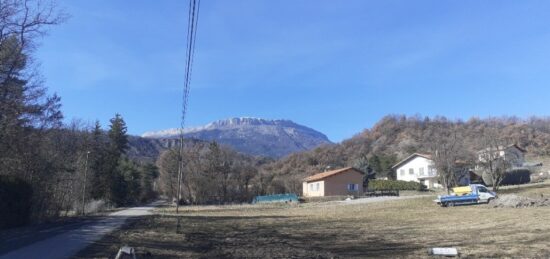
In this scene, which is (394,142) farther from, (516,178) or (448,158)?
(448,158)

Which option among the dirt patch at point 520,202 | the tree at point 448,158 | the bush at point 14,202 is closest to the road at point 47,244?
the bush at point 14,202

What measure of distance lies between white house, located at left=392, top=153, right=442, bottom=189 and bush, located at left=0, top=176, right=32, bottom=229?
6605 centimetres

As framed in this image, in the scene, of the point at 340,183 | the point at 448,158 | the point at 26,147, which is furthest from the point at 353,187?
the point at 26,147

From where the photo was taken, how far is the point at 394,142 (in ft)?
442

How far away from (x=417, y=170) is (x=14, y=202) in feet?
240

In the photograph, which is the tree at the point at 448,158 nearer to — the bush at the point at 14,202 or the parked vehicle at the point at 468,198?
the parked vehicle at the point at 468,198

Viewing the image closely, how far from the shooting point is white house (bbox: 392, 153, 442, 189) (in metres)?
83.7

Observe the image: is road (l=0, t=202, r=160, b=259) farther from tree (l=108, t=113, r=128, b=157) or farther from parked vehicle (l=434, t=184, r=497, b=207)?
tree (l=108, t=113, r=128, b=157)

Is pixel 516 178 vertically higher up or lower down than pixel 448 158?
lower down

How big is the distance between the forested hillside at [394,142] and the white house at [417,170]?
131 inches

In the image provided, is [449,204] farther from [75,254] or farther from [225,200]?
[225,200]

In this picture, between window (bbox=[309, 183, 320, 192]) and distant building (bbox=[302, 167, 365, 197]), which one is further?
window (bbox=[309, 183, 320, 192])

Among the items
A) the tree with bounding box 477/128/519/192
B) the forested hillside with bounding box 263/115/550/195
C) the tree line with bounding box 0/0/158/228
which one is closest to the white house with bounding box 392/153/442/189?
the forested hillside with bounding box 263/115/550/195

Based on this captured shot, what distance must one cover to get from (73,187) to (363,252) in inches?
1440
